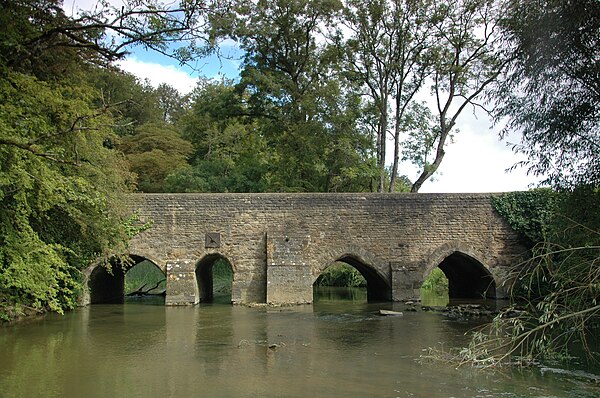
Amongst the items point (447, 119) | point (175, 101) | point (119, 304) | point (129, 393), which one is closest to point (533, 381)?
point (129, 393)

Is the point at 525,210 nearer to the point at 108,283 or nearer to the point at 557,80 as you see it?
the point at 557,80

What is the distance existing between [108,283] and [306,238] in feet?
27.3

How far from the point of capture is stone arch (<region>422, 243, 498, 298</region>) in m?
18.7

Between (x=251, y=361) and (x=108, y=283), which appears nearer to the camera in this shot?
(x=251, y=361)

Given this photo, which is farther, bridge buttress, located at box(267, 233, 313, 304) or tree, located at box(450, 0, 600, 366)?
bridge buttress, located at box(267, 233, 313, 304)

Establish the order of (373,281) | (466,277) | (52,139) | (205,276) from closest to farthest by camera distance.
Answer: (52,139) < (373,281) < (205,276) < (466,277)

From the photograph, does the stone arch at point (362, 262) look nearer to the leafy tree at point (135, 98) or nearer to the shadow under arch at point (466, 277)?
the shadow under arch at point (466, 277)

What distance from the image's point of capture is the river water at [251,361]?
281 inches

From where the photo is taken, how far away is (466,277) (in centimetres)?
2228

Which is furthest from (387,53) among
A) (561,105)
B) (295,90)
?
(561,105)

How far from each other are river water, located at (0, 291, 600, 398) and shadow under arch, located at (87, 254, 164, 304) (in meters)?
3.68

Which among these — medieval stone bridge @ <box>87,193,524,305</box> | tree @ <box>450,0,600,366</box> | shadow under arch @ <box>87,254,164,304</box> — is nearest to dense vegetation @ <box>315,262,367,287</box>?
medieval stone bridge @ <box>87,193,524,305</box>

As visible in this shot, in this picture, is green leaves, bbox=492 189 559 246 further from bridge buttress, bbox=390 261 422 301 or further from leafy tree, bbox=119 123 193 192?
leafy tree, bbox=119 123 193 192

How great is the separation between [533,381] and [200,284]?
13841 mm
